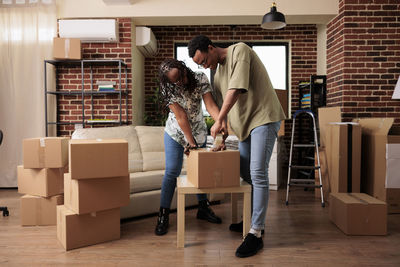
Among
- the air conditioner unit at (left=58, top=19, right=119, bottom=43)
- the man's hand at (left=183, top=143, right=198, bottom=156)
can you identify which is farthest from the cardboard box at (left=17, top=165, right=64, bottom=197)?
the air conditioner unit at (left=58, top=19, right=119, bottom=43)

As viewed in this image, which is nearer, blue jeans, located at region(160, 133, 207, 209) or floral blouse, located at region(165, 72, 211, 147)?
floral blouse, located at region(165, 72, 211, 147)

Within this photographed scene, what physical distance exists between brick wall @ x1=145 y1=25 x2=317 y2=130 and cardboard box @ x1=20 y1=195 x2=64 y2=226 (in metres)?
2.82

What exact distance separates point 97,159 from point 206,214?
1.10 metres

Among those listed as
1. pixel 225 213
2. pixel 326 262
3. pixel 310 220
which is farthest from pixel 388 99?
pixel 326 262

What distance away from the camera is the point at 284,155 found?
490 centimetres

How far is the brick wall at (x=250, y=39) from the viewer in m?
5.08

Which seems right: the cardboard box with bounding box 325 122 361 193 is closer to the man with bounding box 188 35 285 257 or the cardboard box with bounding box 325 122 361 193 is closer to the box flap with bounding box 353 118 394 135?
the box flap with bounding box 353 118 394 135

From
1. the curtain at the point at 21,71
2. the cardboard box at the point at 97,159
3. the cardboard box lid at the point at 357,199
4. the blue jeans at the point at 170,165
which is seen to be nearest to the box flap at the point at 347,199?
the cardboard box lid at the point at 357,199

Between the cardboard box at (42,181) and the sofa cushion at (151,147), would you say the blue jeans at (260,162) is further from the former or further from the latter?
the cardboard box at (42,181)

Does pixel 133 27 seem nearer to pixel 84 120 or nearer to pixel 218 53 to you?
pixel 84 120

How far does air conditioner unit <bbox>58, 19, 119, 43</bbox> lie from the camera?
3.83m

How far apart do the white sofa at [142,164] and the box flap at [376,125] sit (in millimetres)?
1634

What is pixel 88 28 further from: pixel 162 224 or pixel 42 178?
pixel 162 224

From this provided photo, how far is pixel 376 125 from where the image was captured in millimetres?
3033
